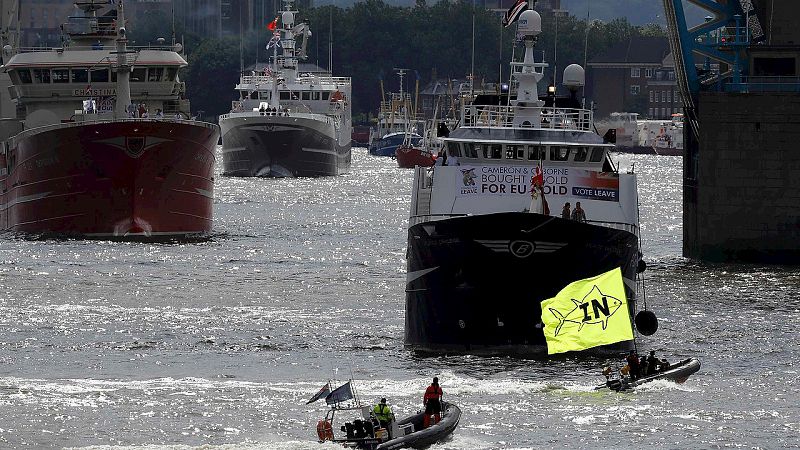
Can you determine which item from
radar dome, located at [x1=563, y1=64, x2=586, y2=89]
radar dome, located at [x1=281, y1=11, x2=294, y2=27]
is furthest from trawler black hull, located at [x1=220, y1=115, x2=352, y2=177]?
radar dome, located at [x1=563, y1=64, x2=586, y2=89]

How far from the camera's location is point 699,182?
3063 inches

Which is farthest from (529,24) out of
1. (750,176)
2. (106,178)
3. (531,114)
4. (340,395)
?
(106,178)

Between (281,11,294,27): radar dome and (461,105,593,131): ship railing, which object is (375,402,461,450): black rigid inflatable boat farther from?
(281,11,294,27): radar dome

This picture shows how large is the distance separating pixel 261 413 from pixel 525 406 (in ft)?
21.6

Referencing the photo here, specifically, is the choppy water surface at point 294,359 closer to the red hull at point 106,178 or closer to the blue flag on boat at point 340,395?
the blue flag on boat at point 340,395

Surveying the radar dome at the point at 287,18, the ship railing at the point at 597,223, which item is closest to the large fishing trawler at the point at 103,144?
the ship railing at the point at 597,223

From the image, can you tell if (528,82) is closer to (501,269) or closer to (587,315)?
(501,269)

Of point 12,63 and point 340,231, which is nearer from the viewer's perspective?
point 12,63

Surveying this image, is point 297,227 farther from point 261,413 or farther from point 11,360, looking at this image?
point 261,413

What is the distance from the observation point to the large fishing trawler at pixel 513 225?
4884 cm

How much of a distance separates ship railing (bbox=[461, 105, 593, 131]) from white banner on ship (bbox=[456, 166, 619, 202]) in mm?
2598

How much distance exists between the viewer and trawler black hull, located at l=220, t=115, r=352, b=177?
163500 millimetres

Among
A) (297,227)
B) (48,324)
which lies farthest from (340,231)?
(48,324)

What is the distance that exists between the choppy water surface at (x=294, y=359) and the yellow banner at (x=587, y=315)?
1907mm
